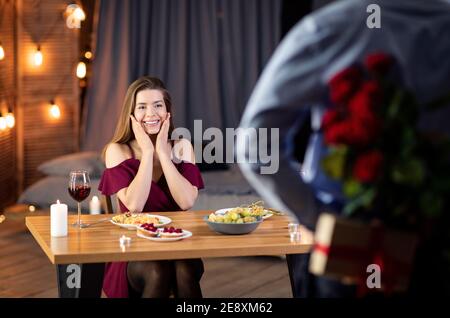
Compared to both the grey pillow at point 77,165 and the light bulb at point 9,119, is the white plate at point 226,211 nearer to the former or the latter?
the grey pillow at point 77,165

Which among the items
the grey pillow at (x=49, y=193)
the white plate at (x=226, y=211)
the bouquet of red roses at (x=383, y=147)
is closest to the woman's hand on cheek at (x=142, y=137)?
the white plate at (x=226, y=211)

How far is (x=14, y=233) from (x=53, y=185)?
42 cm

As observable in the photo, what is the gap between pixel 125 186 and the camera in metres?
3.36

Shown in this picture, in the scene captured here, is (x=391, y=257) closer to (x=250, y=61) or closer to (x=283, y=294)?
(x=283, y=294)

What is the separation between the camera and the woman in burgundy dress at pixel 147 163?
332cm

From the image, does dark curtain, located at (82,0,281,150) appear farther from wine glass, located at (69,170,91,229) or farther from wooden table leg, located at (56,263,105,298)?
wine glass, located at (69,170,91,229)

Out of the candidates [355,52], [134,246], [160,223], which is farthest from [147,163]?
[355,52]

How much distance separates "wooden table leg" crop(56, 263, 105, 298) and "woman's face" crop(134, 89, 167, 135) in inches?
23.6

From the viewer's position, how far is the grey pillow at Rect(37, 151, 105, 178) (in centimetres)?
568

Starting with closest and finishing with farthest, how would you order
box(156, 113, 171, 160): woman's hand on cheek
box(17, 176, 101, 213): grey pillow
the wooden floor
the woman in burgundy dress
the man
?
the man, the woman in burgundy dress, box(156, 113, 171, 160): woman's hand on cheek, the wooden floor, box(17, 176, 101, 213): grey pillow

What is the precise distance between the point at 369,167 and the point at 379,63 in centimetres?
20

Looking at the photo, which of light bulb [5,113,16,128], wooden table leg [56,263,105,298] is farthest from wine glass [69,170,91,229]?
light bulb [5,113,16,128]

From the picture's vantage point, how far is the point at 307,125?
5.46 meters
